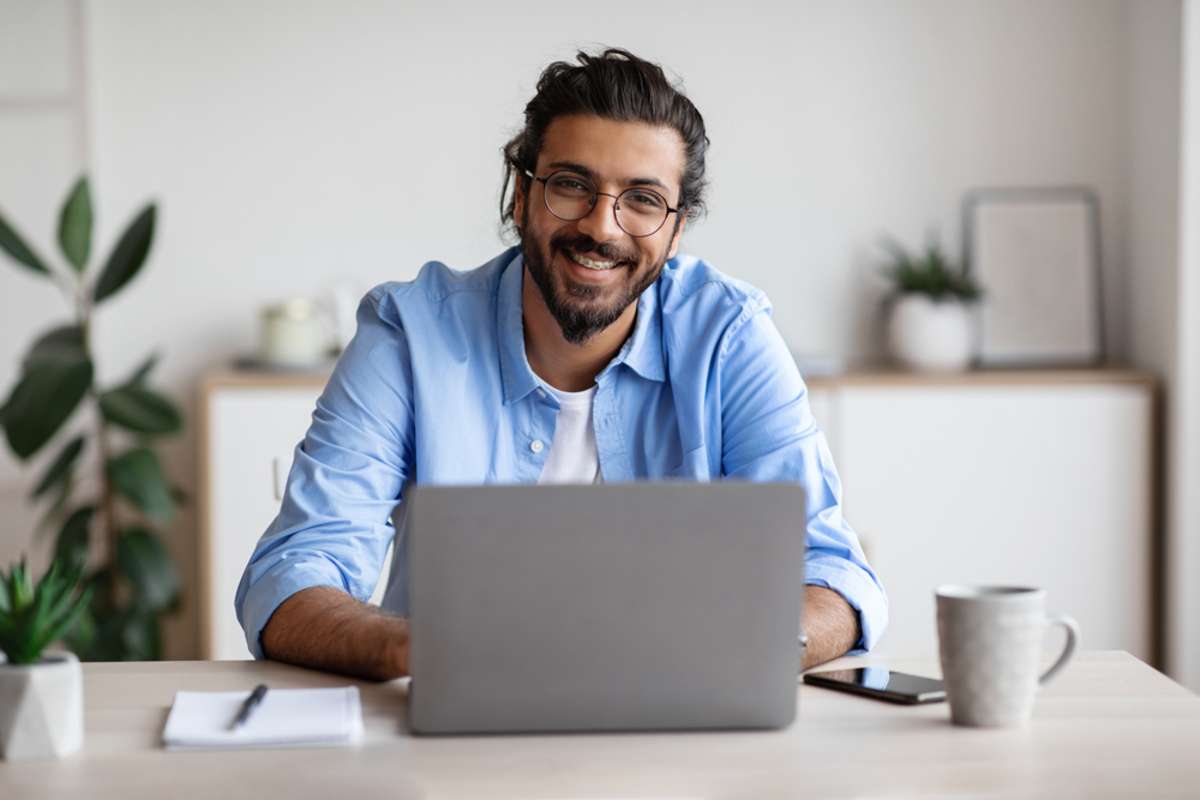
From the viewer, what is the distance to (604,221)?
6.57 feet

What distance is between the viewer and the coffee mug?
4.24 ft

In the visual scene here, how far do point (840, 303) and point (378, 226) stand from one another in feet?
4.23

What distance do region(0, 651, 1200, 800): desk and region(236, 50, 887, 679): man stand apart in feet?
1.82

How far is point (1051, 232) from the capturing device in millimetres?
4098

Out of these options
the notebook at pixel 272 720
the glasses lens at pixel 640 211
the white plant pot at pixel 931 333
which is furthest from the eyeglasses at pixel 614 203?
the white plant pot at pixel 931 333

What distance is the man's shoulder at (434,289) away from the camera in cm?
210

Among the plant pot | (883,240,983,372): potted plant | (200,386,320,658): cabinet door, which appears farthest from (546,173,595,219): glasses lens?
(883,240,983,372): potted plant

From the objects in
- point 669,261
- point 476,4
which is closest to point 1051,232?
point 476,4

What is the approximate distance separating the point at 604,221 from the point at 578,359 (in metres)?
0.23

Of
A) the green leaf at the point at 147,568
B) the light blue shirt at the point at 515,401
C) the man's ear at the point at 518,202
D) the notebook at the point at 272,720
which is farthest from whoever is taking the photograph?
the green leaf at the point at 147,568

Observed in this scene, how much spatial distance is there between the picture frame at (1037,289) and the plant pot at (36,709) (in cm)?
324

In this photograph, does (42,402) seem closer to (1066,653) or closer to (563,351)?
(563,351)

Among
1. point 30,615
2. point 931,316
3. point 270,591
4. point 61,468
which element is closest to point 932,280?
point 931,316

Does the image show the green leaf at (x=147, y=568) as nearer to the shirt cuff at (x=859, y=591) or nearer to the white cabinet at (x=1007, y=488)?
the white cabinet at (x=1007, y=488)
